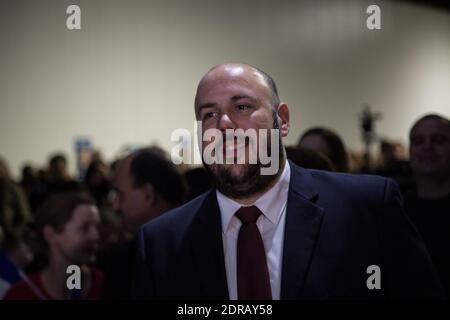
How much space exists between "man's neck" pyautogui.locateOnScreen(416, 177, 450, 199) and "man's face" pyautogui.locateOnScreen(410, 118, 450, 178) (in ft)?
0.06

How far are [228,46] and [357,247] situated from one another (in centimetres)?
103

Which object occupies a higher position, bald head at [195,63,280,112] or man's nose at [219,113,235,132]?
bald head at [195,63,280,112]

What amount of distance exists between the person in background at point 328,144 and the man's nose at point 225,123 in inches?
47.5

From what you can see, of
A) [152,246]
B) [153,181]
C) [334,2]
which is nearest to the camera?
[152,246]

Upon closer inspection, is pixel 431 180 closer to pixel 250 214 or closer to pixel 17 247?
pixel 250 214

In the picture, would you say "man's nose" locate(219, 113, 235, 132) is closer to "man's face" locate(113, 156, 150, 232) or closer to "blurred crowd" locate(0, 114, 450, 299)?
"blurred crowd" locate(0, 114, 450, 299)

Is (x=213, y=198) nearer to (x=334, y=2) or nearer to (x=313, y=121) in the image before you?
(x=334, y=2)

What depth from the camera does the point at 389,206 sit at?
1.31m

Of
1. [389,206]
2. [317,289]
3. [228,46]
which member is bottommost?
[317,289]

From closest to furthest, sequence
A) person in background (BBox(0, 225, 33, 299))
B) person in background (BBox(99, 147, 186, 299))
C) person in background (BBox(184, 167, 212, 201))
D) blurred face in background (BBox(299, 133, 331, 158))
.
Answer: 1. person in background (BBox(184, 167, 212, 201))
2. person in background (BBox(99, 147, 186, 299))
3. blurred face in background (BBox(299, 133, 331, 158))
4. person in background (BBox(0, 225, 33, 299))

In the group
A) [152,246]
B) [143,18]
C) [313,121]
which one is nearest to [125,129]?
[313,121]

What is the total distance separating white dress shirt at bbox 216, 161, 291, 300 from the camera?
1284 millimetres

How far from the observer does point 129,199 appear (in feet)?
6.68

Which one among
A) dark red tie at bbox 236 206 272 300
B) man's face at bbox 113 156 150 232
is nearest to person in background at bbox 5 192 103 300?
man's face at bbox 113 156 150 232
